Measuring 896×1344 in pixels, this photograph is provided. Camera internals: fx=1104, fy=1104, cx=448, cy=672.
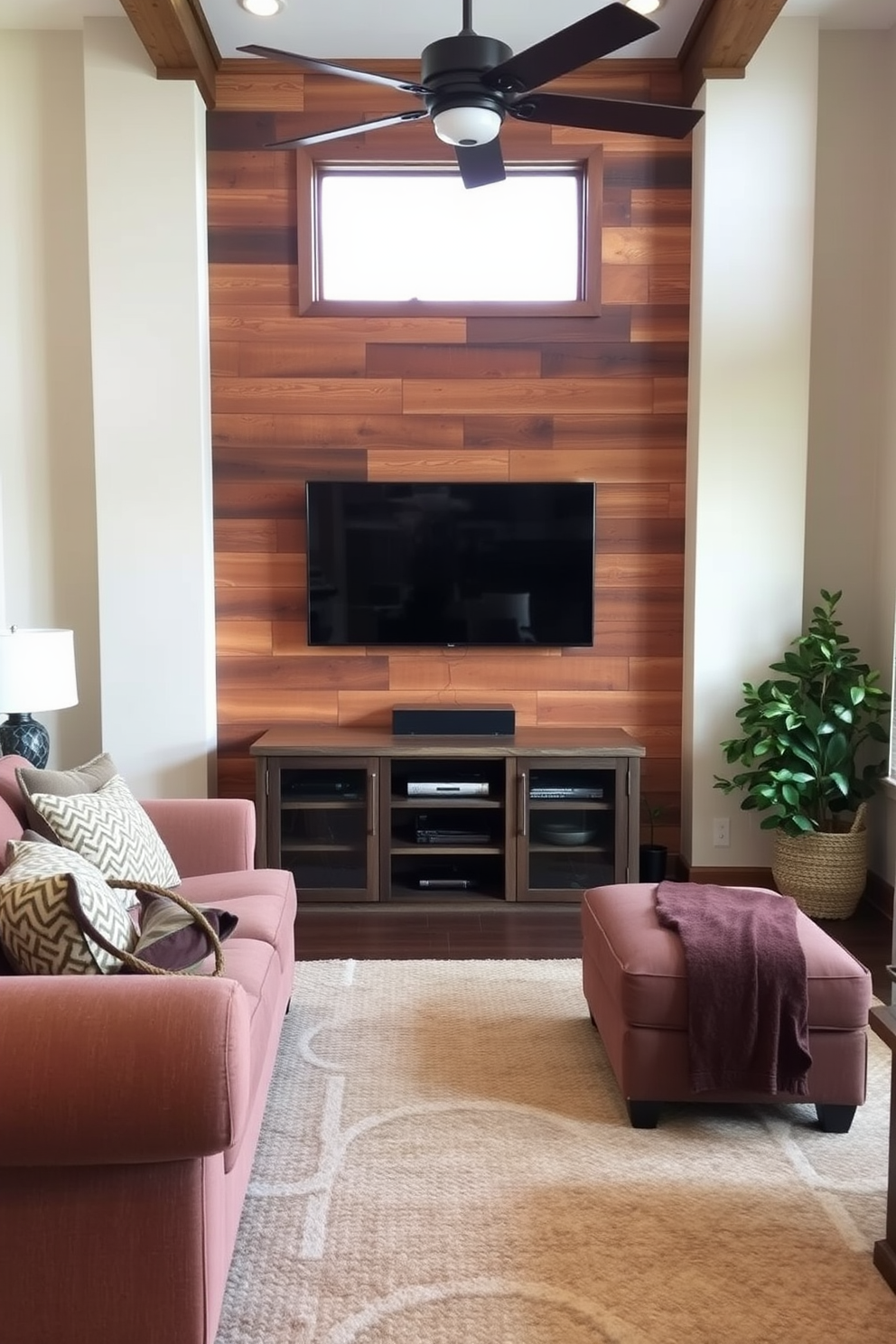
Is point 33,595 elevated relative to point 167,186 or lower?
lower

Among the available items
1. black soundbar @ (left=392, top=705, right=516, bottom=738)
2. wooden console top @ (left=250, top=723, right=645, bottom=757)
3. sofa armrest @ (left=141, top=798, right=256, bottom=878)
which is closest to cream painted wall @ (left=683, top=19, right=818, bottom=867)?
wooden console top @ (left=250, top=723, right=645, bottom=757)

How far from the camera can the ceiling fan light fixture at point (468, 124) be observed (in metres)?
2.68

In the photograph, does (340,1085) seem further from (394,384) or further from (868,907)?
(394,384)

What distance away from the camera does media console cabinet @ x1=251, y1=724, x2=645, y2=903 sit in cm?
438

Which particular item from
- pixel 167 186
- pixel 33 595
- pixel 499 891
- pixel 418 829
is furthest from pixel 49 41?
pixel 499 891

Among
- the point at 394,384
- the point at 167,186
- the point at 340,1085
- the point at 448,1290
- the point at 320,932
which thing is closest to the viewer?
the point at 448,1290

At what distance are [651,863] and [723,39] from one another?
10.5 feet

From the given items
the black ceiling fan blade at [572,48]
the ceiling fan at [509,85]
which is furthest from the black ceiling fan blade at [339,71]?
the black ceiling fan blade at [572,48]

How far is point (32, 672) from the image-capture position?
3547mm

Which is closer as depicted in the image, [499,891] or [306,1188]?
[306,1188]

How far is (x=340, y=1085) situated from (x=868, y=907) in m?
2.55

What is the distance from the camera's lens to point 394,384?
186 inches

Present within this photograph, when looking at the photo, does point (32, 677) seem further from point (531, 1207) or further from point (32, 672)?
point (531, 1207)

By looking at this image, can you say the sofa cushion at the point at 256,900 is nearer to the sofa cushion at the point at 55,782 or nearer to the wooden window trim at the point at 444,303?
the sofa cushion at the point at 55,782
